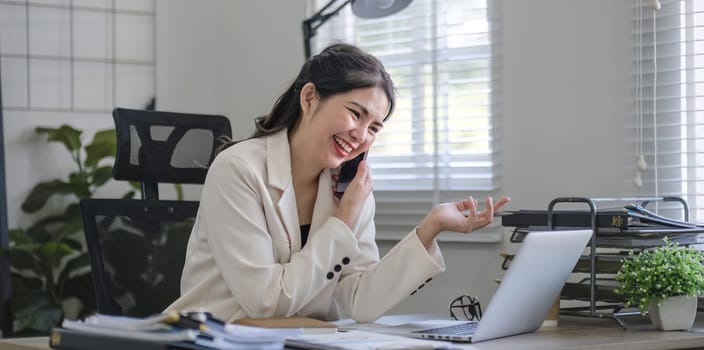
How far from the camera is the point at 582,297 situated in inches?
79.4

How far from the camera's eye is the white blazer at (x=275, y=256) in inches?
71.4

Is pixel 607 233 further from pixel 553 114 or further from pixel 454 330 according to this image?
pixel 553 114

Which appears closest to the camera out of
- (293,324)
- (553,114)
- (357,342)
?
(357,342)

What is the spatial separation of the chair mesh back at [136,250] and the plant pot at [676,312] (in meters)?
1.14

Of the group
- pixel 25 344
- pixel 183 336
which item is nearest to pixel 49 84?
pixel 25 344

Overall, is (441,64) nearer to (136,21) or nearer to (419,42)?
(419,42)

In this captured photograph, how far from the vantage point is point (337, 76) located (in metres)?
1.97

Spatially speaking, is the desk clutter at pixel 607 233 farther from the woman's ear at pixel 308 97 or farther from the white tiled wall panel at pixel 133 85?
the white tiled wall panel at pixel 133 85

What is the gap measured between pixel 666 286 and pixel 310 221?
0.74 m

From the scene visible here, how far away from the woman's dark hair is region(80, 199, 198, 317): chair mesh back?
0.45m

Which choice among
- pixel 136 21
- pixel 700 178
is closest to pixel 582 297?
pixel 700 178

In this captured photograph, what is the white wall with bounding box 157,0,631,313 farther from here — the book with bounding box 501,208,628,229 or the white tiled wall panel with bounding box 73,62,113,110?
the white tiled wall panel with bounding box 73,62,113,110

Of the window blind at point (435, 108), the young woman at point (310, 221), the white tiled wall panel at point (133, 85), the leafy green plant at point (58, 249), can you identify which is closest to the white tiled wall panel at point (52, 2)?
the white tiled wall panel at point (133, 85)

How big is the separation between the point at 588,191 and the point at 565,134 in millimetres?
191
